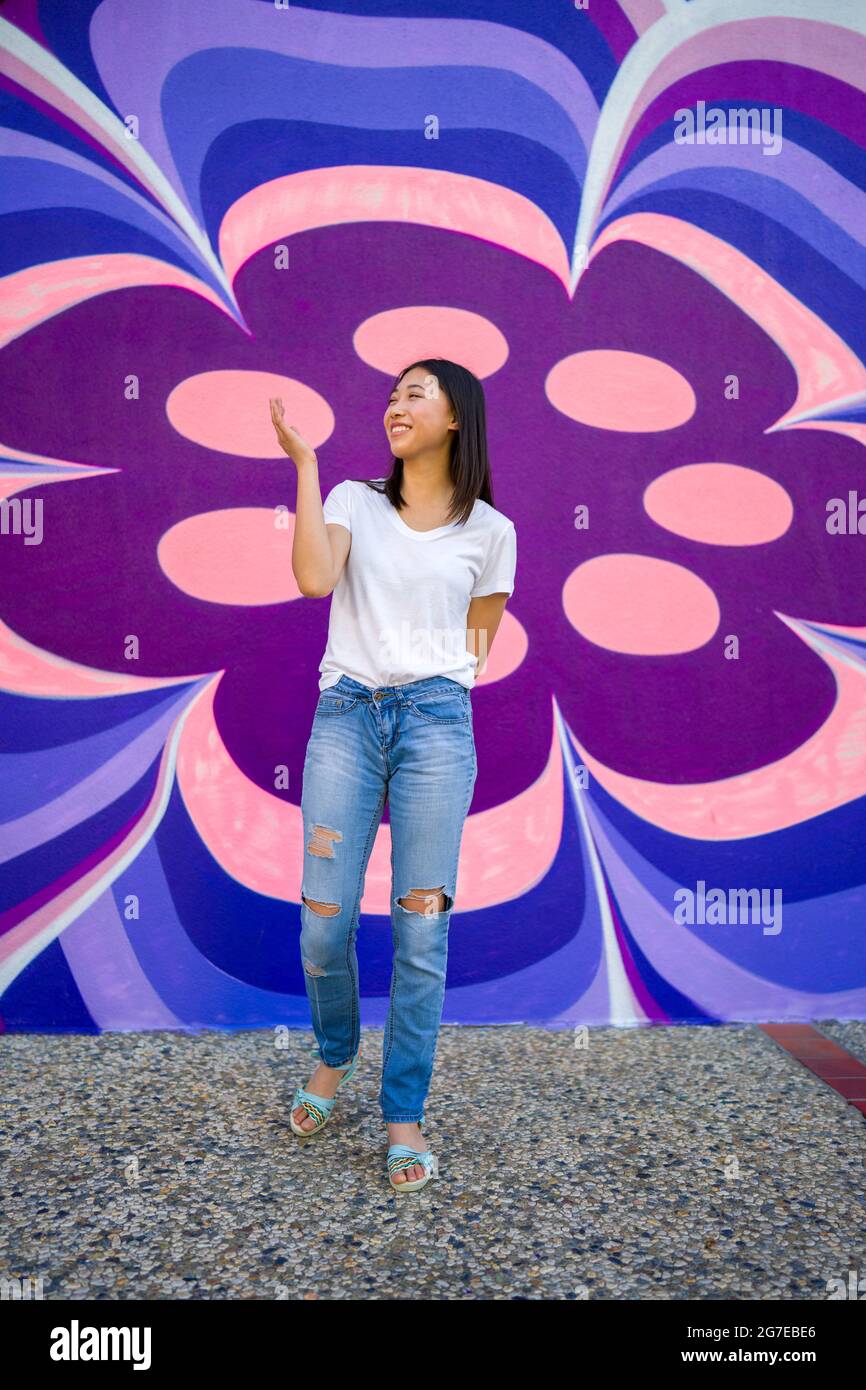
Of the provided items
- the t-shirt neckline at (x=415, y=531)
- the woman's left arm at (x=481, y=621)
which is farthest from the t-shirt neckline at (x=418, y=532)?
the woman's left arm at (x=481, y=621)

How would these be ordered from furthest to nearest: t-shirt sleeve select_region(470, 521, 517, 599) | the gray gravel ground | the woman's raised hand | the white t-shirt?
t-shirt sleeve select_region(470, 521, 517, 599), the white t-shirt, the woman's raised hand, the gray gravel ground

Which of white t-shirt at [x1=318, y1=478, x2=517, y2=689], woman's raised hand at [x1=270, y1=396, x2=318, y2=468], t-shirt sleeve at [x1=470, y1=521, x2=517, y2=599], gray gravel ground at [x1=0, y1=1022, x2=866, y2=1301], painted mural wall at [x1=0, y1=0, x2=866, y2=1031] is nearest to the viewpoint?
gray gravel ground at [x1=0, y1=1022, x2=866, y2=1301]

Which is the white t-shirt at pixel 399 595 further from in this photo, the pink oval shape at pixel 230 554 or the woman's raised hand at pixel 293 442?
the pink oval shape at pixel 230 554

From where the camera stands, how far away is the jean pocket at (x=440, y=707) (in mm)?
2164

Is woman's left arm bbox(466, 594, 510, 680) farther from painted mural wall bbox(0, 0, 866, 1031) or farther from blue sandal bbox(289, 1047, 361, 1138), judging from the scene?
blue sandal bbox(289, 1047, 361, 1138)

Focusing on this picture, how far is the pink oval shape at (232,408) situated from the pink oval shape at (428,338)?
24cm

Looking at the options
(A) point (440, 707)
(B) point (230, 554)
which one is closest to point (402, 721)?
(A) point (440, 707)

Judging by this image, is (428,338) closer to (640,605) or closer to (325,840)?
(640,605)

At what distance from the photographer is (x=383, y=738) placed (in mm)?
2189

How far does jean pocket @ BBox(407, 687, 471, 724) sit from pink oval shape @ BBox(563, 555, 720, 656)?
959 mm

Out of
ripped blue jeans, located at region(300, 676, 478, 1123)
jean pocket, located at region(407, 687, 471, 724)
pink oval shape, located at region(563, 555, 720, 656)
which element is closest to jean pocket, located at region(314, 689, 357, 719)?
ripped blue jeans, located at region(300, 676, 478, 1123)

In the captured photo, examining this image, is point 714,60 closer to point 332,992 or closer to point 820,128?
point 820,128

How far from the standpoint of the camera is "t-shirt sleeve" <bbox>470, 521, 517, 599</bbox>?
2316 millimetres

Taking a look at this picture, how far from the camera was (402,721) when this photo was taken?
7.14ft
